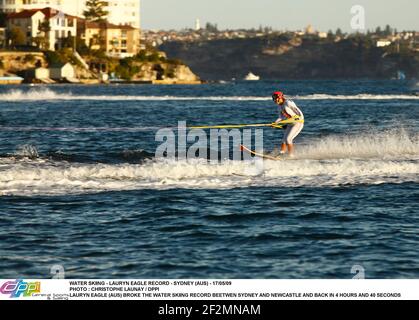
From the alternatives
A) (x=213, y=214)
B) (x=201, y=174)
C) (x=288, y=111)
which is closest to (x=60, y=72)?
(x=288, y=111)

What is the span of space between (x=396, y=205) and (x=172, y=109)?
206 ft

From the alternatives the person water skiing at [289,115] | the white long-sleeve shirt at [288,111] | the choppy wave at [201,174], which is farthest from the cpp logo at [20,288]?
the white long-sleeve shirt at [288,111]

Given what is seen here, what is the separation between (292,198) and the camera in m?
24.4

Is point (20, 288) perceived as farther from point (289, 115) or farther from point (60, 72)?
point (60, 72)

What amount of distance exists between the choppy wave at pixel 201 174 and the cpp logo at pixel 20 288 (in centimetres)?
1028

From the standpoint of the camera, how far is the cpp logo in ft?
46.2

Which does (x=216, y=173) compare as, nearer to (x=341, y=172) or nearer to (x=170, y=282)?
(x=341, y=172)

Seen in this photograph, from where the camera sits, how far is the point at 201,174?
28203mm

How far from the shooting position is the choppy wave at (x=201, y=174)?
2628 cm

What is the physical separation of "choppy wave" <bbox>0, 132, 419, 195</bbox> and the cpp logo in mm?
10284

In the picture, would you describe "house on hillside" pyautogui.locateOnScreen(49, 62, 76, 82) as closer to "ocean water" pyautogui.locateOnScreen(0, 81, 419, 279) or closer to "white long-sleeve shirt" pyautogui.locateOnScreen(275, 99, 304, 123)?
"ocean water" pyautogui.locateOnScreen(0, 81, 419, 279)

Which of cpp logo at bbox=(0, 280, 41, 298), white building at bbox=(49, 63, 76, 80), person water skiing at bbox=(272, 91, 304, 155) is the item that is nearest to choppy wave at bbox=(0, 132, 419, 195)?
person water skiing at bbox=(272, 91, 304, 155)

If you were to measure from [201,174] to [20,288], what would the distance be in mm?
14095
